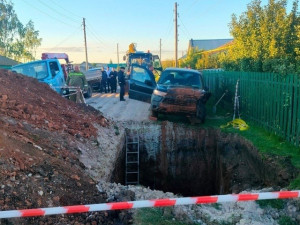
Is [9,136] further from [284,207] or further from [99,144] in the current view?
[284,207]

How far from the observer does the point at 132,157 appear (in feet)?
33.1

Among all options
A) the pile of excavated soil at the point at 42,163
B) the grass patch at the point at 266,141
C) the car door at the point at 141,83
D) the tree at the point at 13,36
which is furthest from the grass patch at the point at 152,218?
the tree at the point at 13,36

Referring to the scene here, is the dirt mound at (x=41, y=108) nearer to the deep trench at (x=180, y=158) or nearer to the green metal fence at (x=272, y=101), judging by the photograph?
the deep trench at (x=180, y=158)

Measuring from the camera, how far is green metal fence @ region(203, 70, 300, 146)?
7328mm

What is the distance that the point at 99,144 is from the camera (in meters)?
7.75

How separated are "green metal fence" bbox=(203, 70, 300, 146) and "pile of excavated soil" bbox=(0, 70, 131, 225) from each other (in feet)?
16.2

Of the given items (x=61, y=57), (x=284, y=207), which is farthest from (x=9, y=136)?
(x=61, y=57)

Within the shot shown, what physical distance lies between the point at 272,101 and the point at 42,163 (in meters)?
6.51

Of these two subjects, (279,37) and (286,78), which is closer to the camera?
(286,78)

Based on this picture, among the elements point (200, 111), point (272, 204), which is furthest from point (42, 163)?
point (200, 111)

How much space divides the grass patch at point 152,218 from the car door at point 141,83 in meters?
8.03

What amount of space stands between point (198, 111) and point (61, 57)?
16.4 m

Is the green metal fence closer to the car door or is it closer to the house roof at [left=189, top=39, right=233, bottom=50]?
the car door

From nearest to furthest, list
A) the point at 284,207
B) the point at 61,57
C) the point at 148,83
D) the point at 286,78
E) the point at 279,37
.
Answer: the point at 284,207, the point at 286,78, the point at 148,83, the point at 279,37, the point at 61,57
